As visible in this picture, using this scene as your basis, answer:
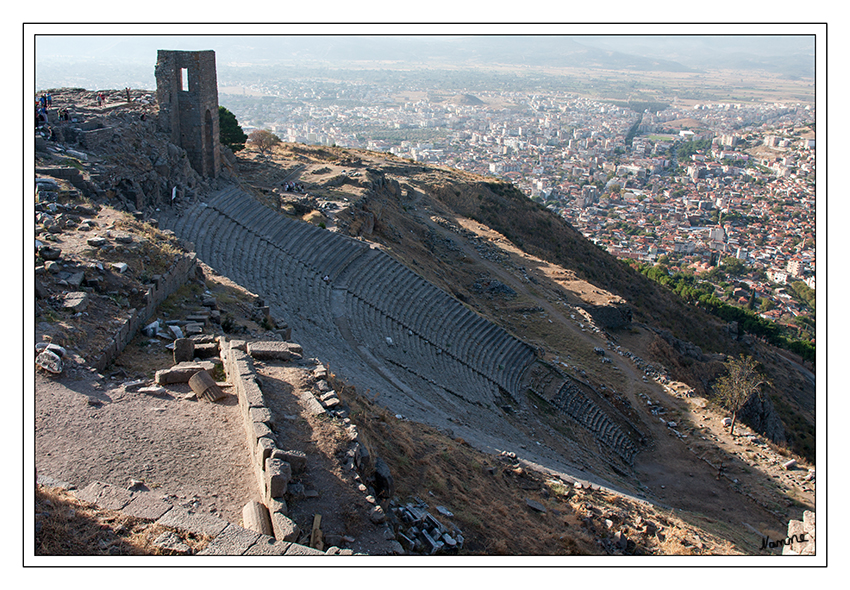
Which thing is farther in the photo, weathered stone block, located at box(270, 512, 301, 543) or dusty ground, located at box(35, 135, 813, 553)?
dusty ground, located at box(35, 135, 813, 553)

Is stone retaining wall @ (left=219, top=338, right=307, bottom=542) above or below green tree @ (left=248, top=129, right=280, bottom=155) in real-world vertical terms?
below

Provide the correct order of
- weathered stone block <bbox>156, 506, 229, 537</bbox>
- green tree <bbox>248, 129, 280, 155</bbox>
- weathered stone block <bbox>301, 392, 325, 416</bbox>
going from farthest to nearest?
1. green tree <bbox>248, 129, 280, 155</bbox>
2. weathered stone block <bbox>301, 392, 325, 416</bbox>
3. weathered stone block <bbox>156, 506, 229, 537</bbox>

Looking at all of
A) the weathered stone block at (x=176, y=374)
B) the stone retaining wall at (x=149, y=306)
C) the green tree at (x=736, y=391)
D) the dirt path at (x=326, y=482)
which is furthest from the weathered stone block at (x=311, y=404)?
the green tree at (x=736, y=391)

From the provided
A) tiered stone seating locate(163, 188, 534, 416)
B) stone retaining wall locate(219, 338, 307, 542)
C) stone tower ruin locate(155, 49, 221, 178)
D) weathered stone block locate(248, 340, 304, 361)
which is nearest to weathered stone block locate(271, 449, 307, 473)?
stone retaining wall locate(219, 338, 307, 542)

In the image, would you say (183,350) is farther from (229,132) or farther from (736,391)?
(229,132)

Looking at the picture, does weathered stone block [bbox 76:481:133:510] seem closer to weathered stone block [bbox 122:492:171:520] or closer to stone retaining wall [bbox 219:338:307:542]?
weathered stone block [bbox 122:492:171:520]

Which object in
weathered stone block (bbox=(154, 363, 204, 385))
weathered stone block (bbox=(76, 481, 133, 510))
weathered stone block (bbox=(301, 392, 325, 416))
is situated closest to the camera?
weathered stone block (bbox=(76, 481, 133, 510))

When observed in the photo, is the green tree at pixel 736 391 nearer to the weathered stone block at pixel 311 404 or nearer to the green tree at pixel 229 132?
the weathered stone block at pixel 311 404
